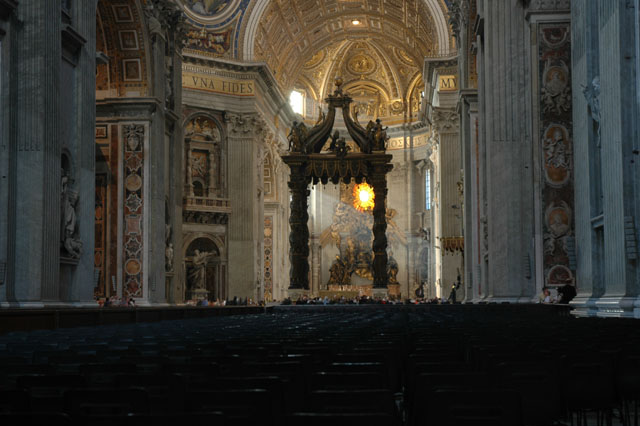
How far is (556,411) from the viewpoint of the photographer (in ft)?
12.3

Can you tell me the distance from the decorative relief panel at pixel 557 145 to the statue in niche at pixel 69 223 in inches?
351

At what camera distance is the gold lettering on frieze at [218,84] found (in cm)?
3591

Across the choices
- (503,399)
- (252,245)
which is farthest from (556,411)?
(252,245)

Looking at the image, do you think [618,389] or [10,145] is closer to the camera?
[618,389]

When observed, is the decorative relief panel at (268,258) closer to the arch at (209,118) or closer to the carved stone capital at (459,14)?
the arch at (209,118)

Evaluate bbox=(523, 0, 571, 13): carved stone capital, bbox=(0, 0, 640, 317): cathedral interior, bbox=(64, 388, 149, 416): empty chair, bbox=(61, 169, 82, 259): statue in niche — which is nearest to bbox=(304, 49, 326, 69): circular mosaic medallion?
bbox=(0, 0, 640, 317): cathedral interior

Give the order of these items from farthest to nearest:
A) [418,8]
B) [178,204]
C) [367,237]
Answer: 1. [367,237]
2. [418,8]
3. [178,204]

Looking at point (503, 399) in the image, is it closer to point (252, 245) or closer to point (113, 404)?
point (113, 404)

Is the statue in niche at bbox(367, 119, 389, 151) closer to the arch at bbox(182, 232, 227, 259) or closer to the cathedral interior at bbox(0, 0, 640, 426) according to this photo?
the cathedral interior at bbox(0, 0, 640, 426)

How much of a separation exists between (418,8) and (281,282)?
1487 cm

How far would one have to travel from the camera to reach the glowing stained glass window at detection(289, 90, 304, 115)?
1917 inches

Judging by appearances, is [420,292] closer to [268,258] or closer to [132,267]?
[268,258]

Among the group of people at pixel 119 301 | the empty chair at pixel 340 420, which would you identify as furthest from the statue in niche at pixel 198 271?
the empty chair at pixel 340 420

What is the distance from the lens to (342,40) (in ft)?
156
